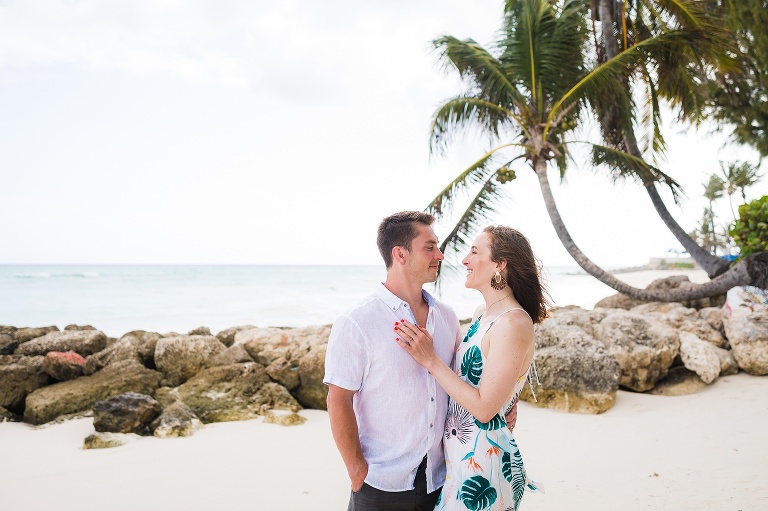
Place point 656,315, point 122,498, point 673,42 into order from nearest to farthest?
point 122,498
point 656,315
point 673,42

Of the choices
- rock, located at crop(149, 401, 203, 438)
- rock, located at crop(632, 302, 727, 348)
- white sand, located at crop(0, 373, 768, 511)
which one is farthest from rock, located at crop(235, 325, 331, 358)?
rock, located at crop(632, 302, 727, 348)

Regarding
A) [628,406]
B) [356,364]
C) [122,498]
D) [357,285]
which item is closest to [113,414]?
[122,498]

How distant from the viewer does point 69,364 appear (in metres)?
7.31

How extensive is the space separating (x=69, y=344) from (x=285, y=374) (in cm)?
396

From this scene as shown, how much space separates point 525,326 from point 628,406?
4821mm

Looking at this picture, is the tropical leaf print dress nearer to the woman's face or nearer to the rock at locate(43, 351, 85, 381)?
the woman's face

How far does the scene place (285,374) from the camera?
280 inches

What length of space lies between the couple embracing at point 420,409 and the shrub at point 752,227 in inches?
317

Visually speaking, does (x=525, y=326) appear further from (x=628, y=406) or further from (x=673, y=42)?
(x=673, y=42)

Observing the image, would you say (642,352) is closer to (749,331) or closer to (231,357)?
(749,331)

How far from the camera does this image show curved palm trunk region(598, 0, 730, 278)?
10031mm

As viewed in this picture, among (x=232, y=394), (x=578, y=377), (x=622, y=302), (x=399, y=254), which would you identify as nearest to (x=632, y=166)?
(x=622, y=302)

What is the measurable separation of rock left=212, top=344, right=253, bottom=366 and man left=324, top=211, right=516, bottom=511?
576 cm

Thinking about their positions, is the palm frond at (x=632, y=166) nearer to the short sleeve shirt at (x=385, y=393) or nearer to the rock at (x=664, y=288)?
the rock at (x=664, y=288)
